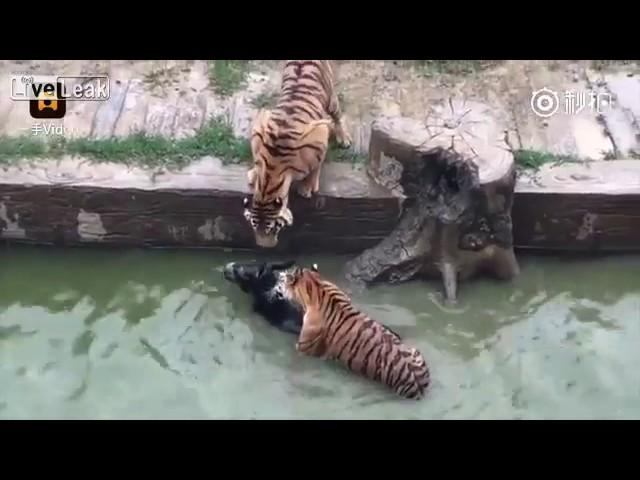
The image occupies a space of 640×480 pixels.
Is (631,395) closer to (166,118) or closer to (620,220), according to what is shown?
(620,220)

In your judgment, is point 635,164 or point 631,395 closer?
point 631,395

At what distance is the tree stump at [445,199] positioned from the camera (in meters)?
4.73

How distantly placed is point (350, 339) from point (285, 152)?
0.95 m

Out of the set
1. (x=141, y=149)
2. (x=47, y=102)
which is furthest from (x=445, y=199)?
(x=47, y=102)

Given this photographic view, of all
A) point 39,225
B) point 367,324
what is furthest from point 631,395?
point 39,225

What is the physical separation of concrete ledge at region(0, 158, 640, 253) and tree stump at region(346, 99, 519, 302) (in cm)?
14

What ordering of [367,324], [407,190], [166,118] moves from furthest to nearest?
[166,118]
[407,190]
[367,324]

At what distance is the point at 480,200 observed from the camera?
186 inches

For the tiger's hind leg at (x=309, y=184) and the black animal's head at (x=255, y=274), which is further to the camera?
the tiger's hind leg at (x=309, y=184)

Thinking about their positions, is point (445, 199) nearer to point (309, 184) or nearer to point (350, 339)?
point (309, 184)

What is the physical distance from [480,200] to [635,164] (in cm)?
97

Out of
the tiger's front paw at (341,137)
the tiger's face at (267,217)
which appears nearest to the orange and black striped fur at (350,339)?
the tiger's face at (267,217)
